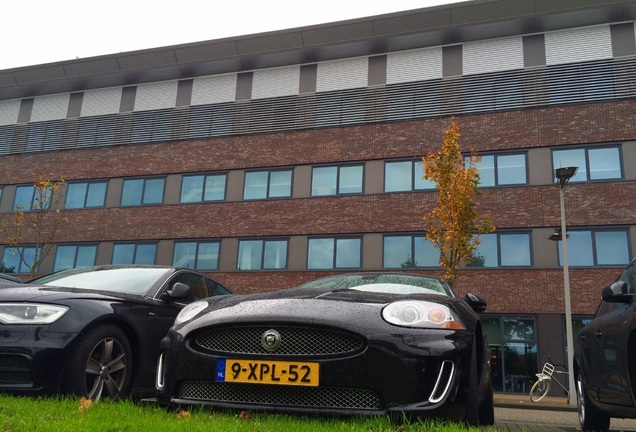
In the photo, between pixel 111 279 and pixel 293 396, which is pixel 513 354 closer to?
pixel 111 279

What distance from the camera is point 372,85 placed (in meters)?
23.4

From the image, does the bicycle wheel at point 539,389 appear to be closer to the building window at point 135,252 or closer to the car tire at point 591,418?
the car tire at point 591,418

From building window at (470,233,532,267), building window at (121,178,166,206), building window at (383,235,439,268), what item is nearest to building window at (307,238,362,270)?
building window at (383,235,439,268)

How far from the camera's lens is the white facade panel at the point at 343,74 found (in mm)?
23683

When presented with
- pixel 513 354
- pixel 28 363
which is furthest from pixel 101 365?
pixel 513 354

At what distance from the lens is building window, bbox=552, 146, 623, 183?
19.5 metres

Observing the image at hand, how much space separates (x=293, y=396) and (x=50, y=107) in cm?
2974

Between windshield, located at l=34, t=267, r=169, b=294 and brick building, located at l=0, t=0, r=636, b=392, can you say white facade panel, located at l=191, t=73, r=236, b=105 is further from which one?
windshield, located at l=34, t=267, r=169, b=294

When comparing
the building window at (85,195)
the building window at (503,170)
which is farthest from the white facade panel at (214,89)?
the building window at (503,170)

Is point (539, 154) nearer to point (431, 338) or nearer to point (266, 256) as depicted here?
point (266, 256)

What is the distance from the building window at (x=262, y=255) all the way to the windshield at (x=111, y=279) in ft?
52.3

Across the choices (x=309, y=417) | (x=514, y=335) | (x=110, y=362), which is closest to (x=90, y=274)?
(x=110, y=362)

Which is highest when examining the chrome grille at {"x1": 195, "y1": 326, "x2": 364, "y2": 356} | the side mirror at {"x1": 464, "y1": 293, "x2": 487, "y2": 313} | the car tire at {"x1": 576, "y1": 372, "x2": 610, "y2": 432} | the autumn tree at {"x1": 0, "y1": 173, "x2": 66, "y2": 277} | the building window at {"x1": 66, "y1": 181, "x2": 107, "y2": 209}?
the building window at {"x1": 66, "y1": 181, "x2": 107, "y2": 209}

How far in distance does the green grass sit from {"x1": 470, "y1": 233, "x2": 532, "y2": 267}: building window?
17.4m
